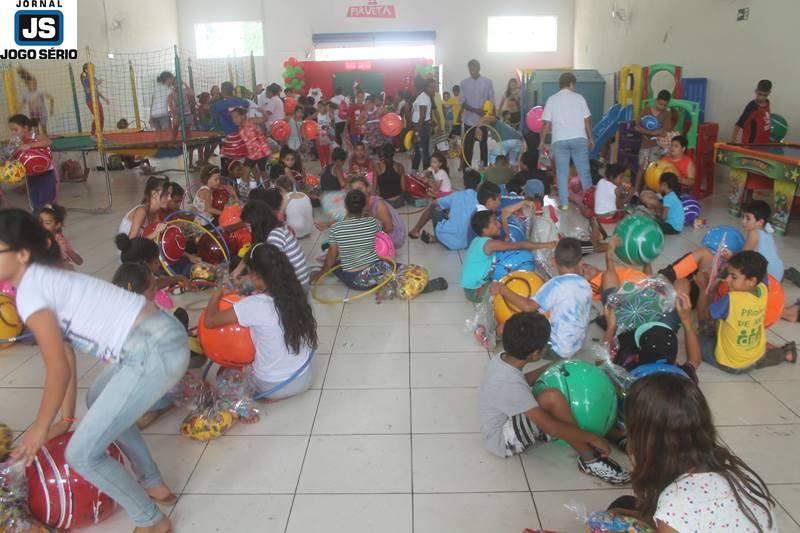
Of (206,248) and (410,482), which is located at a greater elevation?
(206,248)

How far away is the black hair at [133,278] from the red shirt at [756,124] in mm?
7482

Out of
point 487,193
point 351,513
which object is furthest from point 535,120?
point 351,513

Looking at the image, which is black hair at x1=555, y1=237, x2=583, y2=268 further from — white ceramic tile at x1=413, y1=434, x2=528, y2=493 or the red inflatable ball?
the red inflatable ball

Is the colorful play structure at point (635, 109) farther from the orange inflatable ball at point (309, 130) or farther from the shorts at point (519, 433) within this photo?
the shorts at point (519, 433)

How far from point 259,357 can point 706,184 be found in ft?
23.5

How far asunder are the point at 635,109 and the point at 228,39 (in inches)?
469

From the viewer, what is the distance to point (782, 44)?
8.23 metres

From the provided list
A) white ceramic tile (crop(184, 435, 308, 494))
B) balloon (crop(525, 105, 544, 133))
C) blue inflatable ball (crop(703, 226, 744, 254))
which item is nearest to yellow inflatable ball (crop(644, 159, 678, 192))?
balloon (crop(525, 105, 544, 133))

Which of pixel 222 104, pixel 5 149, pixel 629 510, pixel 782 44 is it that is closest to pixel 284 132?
pixel 222 104

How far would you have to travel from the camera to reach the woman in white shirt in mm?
2078

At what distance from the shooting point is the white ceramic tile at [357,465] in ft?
9.24

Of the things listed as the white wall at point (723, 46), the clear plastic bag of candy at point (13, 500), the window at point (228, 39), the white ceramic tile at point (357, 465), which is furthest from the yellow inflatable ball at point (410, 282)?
the window at point (228, 39)

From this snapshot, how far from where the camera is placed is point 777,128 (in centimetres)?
784

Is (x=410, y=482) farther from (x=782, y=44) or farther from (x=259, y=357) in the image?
(x=782, y=44)
